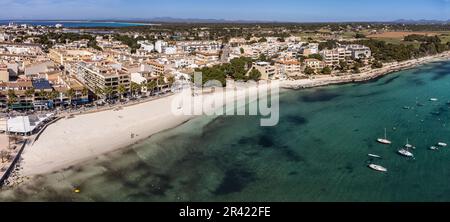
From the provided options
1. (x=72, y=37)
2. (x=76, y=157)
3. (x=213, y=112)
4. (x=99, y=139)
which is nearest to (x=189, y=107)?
(x=213, y=112)

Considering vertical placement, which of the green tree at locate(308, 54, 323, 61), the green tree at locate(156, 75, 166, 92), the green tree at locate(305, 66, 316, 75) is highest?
the green tree at locate(308, 54, 323, 61)

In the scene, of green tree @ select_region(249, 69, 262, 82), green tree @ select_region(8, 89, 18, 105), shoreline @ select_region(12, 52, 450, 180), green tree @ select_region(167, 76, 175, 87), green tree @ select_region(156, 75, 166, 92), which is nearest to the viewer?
shoreline @ select_region(12, 52, 450, 180)

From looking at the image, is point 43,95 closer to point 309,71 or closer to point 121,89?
point 121,89

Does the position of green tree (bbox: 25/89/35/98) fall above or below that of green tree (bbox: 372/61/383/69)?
below

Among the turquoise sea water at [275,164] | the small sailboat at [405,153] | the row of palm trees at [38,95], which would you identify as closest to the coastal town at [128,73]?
the row of palm trees at [38,95]

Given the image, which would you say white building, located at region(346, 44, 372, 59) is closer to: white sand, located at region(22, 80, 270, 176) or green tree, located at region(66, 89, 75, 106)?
white sand, located at region(22, 80, 270, 176)

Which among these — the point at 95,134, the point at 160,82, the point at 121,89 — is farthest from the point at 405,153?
the point at 160,82

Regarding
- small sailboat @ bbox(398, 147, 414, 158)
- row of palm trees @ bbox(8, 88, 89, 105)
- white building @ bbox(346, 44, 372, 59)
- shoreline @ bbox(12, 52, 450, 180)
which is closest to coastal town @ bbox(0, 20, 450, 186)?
row of palm trees @ bbox(8, 88, 89, 105)

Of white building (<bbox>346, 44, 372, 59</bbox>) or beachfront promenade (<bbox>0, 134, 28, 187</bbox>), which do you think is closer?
beachfront promenade (<bbox>0, 134, 28, 187</bbox>)
